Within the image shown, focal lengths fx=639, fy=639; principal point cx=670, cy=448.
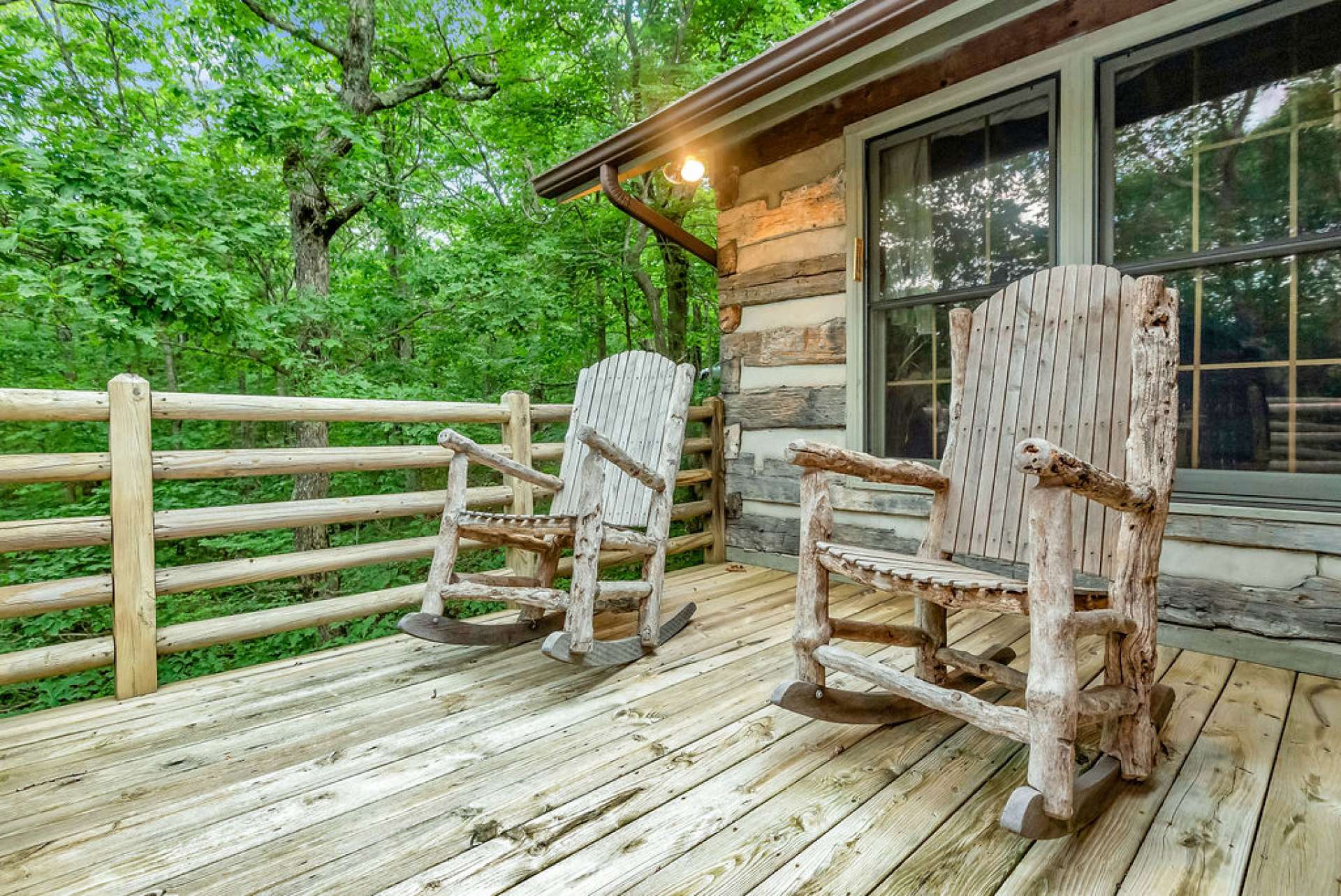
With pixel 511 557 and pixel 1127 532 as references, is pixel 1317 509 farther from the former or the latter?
pixel 511 557

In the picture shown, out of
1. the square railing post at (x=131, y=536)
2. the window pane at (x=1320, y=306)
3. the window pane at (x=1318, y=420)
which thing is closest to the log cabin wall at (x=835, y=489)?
the window pane at (x=1318, y=420)

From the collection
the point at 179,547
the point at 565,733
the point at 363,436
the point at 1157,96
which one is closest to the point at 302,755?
the point at 565,733

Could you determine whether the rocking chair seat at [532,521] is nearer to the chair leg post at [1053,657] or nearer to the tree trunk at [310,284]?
the chair leg post at [1053,657]

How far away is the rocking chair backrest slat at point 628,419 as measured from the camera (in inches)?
93.5

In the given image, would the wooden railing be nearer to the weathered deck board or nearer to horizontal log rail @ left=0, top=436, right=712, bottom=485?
horizontal log rail @ left=0, top=436, right=712, bottom=485

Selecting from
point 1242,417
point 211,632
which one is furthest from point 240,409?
point 1242,417

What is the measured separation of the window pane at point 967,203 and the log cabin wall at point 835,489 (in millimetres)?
234

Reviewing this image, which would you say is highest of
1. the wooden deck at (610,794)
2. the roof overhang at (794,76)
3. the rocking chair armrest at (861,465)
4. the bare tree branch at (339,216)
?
the bare tree branch at (339,216)

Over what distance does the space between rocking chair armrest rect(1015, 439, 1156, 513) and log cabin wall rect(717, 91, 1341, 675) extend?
4.01ft

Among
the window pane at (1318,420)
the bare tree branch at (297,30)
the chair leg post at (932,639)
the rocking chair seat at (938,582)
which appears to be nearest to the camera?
the rocking chair seat at (938,582)

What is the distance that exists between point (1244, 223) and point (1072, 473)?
171 centimetres

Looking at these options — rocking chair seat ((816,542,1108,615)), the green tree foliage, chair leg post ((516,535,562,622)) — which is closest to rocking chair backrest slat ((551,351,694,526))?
chair leg post ((516,535,562,622))

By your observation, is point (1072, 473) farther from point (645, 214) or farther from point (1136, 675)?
point (645, 214)

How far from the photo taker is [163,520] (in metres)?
2.01
